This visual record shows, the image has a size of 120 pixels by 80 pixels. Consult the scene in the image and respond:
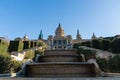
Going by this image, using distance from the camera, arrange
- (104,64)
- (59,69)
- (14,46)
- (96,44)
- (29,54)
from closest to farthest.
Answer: (59,69) < (104,64) < (29,54) < (96,44) < (14,46)

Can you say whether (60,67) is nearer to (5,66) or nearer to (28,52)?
(5,66)

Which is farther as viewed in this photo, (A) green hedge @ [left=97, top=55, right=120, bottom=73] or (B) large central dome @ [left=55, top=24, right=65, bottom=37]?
(B) large central dome @ [left=55, top=24, right=65, bottom=37]

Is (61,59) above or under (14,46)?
under

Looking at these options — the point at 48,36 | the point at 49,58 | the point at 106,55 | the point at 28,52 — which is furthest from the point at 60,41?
the point at 49,58

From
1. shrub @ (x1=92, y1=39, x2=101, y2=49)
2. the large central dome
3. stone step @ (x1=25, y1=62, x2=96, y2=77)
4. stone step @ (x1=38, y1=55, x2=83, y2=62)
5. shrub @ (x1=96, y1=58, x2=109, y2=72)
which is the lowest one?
shrub @ (x1=96, y1=58, x2=109, y2=72)

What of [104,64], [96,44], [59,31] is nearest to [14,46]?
Result: [96,44]

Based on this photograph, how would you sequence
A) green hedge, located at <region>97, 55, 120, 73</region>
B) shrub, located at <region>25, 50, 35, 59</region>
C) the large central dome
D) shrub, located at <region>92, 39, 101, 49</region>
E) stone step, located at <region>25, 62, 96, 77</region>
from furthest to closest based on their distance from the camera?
the large central dome → shrub, located at <region>92, 39, 101, 49</region> → shrub, located at <region>25, 50, 35, 59</region> → green hedge, located at <region>97, 55, 120, 73</region> → stone step, located at <region>25, 62, 96, 77</region>

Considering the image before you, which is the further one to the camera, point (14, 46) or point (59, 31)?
point (59, 31)

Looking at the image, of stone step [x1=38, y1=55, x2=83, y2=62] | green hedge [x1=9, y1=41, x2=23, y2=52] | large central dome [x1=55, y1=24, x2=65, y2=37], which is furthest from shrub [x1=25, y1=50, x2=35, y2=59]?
large central dome [x1=55, y1=24, x2=65, y2=37]

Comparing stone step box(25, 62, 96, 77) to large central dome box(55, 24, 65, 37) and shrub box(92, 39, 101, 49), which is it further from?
large central dome box(55, 24, 65, 37)

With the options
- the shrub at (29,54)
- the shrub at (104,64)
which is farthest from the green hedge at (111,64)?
the shrub at (29,54)

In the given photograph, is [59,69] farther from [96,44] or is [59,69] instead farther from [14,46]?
[14,46]

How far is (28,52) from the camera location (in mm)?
22641

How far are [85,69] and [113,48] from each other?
12.4 metres
